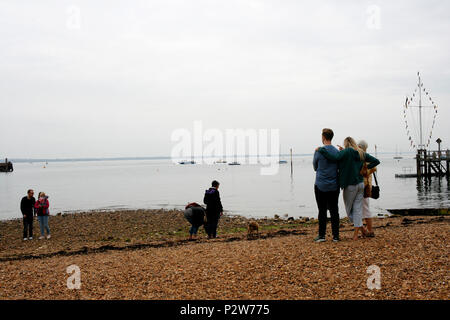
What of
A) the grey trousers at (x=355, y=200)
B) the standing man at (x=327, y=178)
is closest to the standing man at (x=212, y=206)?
the standing man at (x=327, y=178)

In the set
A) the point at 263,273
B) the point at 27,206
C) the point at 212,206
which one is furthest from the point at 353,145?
the point at 27,206

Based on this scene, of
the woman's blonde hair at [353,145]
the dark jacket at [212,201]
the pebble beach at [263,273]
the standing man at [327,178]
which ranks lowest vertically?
the pebble beach at [263,273]

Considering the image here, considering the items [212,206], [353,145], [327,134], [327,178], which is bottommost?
[212,206]

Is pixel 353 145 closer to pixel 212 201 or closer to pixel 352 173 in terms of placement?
pixel 352 173

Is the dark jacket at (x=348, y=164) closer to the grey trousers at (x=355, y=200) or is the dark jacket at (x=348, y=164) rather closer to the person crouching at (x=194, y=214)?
the grey trousers at (x=355, y=200)

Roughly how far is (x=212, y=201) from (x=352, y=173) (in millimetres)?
5290

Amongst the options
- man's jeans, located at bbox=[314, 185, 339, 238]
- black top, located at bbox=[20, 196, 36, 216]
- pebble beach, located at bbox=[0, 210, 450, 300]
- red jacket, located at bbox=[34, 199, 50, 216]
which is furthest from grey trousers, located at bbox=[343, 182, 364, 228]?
black top, located at bbox=[20, 196, 36, 216]

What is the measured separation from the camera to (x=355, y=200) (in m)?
7.96

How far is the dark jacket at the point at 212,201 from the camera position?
11930mm
